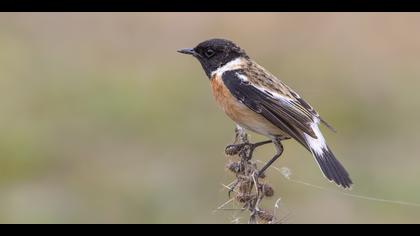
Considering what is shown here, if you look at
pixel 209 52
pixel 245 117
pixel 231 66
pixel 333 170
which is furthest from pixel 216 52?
pixel 333 170

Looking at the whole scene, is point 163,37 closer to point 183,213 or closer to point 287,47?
point 287,47

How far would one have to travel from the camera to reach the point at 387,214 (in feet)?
33.6

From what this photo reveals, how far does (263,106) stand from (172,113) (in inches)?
240

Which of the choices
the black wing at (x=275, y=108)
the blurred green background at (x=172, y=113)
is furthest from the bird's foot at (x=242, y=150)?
the blurred green background at (x=172, y=113)

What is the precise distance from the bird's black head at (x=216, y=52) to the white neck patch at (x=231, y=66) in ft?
0.10

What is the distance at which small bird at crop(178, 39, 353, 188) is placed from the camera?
275 inches

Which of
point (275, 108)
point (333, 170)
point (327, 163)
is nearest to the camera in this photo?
point (333, 170)

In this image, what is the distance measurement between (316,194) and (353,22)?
220 inches

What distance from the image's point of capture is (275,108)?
7.19 metres

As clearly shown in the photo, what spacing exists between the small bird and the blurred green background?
2355 millimetres

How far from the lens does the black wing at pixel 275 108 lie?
23.1ft

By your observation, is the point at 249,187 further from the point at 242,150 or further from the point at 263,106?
the point at 263,106

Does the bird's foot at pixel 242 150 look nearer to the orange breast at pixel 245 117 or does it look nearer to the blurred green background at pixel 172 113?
the orange breast at pixel 245 117

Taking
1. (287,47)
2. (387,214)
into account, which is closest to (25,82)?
(287,47)
